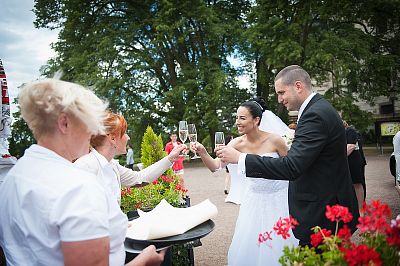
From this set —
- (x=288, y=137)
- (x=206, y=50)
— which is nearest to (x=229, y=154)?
(x=288, y=137)

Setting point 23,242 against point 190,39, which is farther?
point 190,39

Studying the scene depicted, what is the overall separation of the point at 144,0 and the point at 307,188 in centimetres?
2365

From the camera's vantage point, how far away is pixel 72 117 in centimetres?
158

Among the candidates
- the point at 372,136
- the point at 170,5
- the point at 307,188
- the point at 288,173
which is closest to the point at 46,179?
the point at 288,173

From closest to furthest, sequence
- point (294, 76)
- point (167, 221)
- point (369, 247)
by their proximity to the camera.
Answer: point (369, 247)
point (167, 221)
point (294, 76)

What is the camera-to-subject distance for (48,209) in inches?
55.4

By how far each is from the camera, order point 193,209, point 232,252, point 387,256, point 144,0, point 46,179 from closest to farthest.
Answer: point 387,256
point 46,179
point 193,209
point 232,252
point 144,0

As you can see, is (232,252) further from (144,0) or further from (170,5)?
(144,0)

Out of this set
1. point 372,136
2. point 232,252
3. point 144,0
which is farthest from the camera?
point 372,136

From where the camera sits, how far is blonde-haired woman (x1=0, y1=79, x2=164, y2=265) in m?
1.38

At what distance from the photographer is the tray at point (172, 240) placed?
194cm

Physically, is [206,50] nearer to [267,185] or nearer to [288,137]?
[288,137]

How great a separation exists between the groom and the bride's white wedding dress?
4.07 feet

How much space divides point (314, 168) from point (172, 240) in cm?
143
